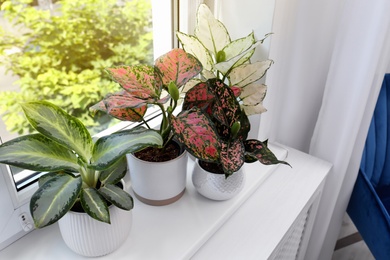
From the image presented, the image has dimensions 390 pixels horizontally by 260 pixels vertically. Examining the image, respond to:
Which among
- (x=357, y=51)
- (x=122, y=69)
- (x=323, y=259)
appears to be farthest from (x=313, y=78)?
(x=323, y=259)

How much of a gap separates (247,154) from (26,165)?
1.31 feet

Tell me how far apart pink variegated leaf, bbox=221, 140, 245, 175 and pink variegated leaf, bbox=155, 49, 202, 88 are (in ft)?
0.47

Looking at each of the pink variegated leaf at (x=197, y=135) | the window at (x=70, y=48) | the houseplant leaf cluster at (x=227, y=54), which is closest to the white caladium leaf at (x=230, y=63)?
the houseplant leaf cluster at (x=227, y=54)

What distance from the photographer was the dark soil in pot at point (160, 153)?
0.71 meters

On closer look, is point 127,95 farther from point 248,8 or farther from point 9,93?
point 248,8

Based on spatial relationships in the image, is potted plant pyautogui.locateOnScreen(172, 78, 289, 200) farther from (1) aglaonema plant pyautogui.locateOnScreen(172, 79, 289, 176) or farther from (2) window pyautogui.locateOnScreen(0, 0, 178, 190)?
(2) window pyautogui.locateOnScreen(0, 0, 178, 190)

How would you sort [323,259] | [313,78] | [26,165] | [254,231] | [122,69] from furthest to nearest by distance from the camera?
[323,259] < [313,78] < [254,231] < [122,69] < [26,165]

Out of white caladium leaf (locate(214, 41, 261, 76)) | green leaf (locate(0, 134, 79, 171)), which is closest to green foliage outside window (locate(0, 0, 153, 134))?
green leaf (locate(0, 134, 79, 171))

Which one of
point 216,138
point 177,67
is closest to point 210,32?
point 177,67

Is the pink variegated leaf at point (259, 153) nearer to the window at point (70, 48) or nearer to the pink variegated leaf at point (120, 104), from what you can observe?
the pink variegated leaf at point (120, 104)

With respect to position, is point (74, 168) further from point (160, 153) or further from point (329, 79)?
point (329, 79)

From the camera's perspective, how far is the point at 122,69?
0.61 meters

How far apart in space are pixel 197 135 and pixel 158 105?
0.29 ft

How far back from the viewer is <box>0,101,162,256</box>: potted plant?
53 cm
